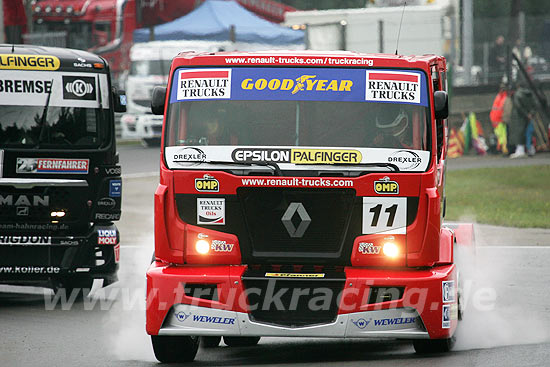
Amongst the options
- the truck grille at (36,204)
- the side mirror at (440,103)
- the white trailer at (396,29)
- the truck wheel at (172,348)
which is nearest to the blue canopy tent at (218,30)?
the white trailer at (396,29)

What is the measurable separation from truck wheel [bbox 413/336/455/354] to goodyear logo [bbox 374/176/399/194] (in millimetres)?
1292

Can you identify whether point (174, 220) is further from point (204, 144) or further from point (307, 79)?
point (307, 79)

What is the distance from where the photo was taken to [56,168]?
12.0m

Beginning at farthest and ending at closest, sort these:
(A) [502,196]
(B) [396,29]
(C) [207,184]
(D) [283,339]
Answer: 1. (B) [396,29]
2. (A) [502,196]
3. (D) [283,339]
4. (C) [207,184]

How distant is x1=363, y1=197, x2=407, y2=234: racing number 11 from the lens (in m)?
8.36

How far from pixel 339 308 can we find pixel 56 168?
4.69 metres

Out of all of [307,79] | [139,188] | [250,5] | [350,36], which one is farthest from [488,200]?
[250,5]

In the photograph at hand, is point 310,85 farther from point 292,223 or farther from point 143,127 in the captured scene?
point 143,127

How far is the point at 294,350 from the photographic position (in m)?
9.48

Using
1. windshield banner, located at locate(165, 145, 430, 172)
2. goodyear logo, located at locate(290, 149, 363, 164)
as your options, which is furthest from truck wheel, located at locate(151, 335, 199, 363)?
goodyear logo, located at locate(290, 149, 363, 164)

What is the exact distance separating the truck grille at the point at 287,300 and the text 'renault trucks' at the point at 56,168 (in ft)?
13.4

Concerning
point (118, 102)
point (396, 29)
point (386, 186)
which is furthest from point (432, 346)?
point (396, 29)

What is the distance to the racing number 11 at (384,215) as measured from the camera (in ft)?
27.4

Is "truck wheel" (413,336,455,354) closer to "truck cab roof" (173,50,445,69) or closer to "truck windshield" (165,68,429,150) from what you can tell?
"truck windshield" (165,68,429,150)
